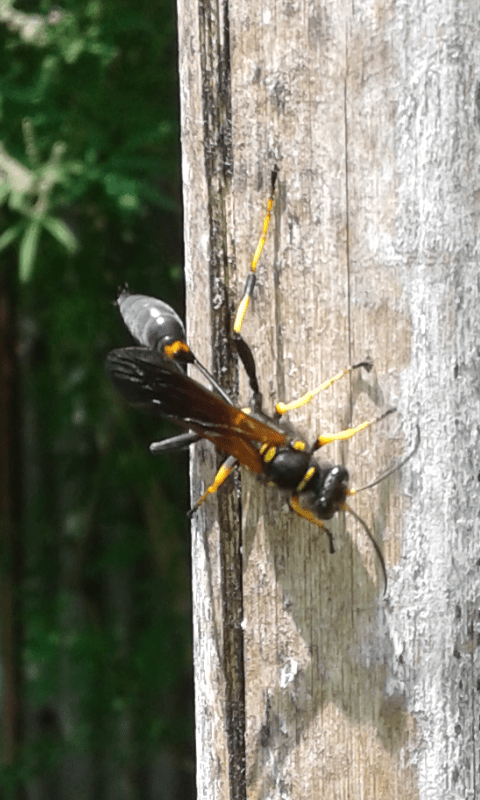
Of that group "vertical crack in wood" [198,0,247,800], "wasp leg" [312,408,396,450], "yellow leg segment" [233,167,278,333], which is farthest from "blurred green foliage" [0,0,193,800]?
"wasp leg" [312,408,396,450]

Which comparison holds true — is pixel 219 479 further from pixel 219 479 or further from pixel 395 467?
pixel 395 467

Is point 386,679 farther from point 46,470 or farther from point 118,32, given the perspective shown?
point 46,470

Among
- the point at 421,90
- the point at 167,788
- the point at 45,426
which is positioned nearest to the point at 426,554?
the point at 421,90

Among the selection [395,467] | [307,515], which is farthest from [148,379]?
[395,467]

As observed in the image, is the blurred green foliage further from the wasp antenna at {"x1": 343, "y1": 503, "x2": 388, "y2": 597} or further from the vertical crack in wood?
the wasp antenna at {"x1": 343, "y1": 503, "x2": 388, "y2": 597}

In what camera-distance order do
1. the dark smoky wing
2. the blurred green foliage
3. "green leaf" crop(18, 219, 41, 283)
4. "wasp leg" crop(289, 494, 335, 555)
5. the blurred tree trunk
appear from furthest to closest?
the blurred green foliage, "green leaf" crop(18, 219, 41, 283), the dark smoky wing, "wasp leg" crop(289, 494, 335, 555), the blurred tree trunk

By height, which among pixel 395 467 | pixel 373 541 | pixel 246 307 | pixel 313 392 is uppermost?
pixel 246 307

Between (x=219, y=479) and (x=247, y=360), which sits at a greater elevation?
(x=247, y=360)
